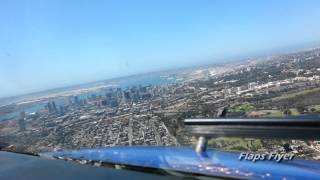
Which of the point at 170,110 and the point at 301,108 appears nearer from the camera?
the point at 301,108

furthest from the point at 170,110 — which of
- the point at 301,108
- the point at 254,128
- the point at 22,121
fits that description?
the point at 22,121

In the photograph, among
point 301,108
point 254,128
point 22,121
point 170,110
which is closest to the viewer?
point 254,128

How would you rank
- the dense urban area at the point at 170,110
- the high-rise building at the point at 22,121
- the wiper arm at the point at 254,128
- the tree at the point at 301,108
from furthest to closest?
the high-rise building at the point at 22,121, the dense urban area at the point at 170,110, the tree at the point at 301,108, the wiper arm at the point at 254,128

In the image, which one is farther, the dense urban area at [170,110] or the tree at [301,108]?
the dense urban area at [170,110]

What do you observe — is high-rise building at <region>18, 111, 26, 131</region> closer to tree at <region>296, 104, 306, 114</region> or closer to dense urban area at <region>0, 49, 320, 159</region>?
dense urban area at <region>0, 49, 320, 159</region>

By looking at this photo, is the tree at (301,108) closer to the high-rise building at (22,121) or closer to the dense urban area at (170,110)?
the dense urban area at (170,110)

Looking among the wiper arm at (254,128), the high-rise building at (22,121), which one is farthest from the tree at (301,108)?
the high-rise building at (22,121)

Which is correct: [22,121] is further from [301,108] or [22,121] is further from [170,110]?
[301,108]

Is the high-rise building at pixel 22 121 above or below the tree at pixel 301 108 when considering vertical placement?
below

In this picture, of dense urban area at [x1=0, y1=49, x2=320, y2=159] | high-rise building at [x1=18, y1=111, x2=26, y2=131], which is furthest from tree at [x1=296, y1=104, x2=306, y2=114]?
high-rise building at [x1=18, y1=111, x2=26, y2=131]

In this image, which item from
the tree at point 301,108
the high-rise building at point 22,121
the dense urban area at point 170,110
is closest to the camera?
the tree at point 301,108
